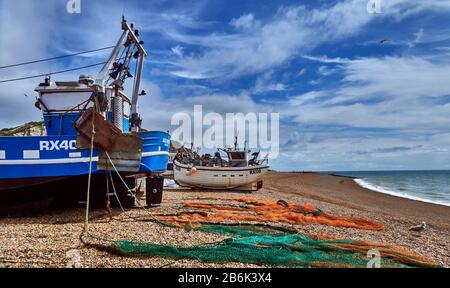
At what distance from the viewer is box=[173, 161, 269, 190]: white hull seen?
23781 mm

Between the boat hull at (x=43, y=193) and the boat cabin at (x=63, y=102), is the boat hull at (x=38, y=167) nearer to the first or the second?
the boat hull at (x=43, y=193)

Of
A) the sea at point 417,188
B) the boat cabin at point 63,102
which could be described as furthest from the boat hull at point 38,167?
the sea at point 417,188

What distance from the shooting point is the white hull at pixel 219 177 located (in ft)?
78.0

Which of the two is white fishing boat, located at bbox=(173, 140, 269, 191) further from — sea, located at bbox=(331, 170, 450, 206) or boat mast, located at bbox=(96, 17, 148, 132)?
sea, located at bbox=(331, 170, 450, 206)

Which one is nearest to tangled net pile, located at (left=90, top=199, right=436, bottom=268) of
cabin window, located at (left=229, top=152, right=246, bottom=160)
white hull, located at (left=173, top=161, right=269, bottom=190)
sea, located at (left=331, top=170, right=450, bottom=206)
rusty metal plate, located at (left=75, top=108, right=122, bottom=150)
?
rusty metal plate, located at (left=75, top=108, right=122, bottom=150)

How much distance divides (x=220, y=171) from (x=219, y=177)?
0.43 meters

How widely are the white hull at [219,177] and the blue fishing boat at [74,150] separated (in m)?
11.9

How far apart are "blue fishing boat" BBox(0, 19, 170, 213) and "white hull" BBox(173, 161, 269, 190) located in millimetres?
11851

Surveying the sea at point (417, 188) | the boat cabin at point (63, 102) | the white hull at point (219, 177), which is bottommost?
the sea at point (417, 188)

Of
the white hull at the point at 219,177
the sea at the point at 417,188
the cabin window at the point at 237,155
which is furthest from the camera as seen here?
the sea at the point at 417,188

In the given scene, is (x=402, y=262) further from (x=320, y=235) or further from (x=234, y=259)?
(x=234, y=259)

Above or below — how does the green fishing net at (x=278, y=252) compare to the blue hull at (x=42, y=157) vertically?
below

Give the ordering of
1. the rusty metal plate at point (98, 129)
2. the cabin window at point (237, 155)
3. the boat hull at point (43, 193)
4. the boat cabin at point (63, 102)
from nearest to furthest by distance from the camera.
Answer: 1. the rusty metal plate at point (98, 129)
2. the boat hull at point (43, 193)
3. the boat cabin at point (63, 102)
4. the cabin window at point (237, 155)
